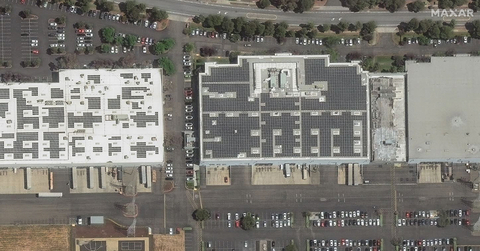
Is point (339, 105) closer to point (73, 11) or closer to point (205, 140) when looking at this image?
point (205, 140)

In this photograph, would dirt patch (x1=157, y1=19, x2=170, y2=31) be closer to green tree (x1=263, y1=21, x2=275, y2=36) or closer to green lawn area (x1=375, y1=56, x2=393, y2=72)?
green tree (x1=263, y1=21, x2=275, y2=36)

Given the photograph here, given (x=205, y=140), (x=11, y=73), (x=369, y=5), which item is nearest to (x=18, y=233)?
(x=11, y=73)

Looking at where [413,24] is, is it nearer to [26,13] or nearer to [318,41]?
[318,41]

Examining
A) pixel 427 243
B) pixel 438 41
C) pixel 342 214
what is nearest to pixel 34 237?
pixel 342 214

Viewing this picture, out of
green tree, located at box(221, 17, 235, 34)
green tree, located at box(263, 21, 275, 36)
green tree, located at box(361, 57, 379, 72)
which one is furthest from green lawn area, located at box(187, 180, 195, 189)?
green tree, located at box(361, 57, 379, 72)

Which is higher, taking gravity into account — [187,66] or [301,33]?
[301,33]
